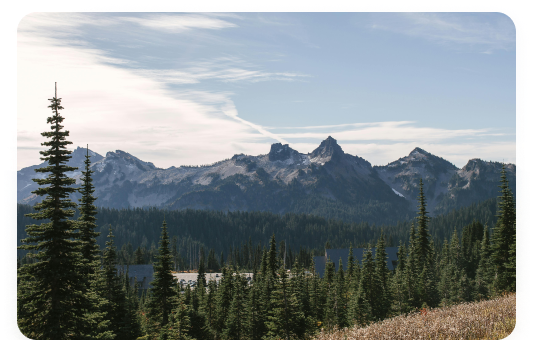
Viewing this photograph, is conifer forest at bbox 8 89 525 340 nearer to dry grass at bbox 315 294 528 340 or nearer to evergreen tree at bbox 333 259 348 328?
evergreen tree at bbox 333 259 348 328

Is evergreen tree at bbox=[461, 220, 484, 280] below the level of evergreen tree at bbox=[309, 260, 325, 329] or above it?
above

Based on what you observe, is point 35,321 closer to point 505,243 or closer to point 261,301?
point 261,301

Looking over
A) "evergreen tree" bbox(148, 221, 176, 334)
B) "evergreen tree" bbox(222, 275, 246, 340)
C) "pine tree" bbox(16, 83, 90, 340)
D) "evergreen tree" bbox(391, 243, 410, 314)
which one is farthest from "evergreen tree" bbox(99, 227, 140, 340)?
"evergreen tree" bbox(391, 243, 410, 314)

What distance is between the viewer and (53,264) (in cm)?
2119

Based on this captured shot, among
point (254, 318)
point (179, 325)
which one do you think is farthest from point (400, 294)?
point (179, 325)

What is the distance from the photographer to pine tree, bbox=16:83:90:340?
822 inches

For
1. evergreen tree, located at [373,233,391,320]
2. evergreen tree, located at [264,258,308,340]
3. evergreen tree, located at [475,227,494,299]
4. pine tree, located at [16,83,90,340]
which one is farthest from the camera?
evergreen tree, located at [475,227,494,299]

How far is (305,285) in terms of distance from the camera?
54.8 meters

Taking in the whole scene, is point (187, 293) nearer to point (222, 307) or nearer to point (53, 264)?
point (222, 307)

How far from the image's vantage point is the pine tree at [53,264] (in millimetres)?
20891

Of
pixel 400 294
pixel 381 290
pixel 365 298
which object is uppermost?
pixel 381 290

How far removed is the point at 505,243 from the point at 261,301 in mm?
29130

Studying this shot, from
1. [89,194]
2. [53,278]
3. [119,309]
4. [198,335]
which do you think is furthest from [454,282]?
[53,278]

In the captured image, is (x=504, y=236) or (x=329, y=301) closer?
(x=504, y=236)
